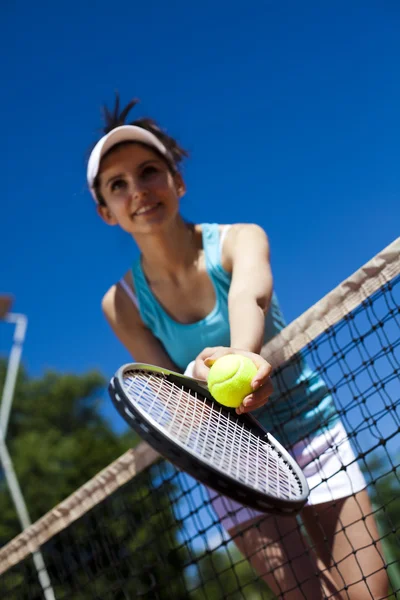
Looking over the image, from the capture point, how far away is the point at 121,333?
288 cm

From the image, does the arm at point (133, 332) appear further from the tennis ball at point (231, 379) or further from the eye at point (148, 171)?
the tennis ball at point (231, 379)

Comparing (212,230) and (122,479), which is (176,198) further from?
(122,479)

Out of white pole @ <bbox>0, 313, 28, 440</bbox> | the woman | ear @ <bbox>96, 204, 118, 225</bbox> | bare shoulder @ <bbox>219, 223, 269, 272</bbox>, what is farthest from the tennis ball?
white pole @ <bbox>0, 313, 28, 440</bbox>

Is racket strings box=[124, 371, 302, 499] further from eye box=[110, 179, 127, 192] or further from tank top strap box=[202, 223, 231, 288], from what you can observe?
eye box=[110, 179, 127, 192]

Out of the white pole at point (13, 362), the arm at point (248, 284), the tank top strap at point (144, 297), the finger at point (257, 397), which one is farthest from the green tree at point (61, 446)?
the finger at point (257, 397)

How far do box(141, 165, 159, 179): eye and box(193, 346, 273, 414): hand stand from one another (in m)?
0.92

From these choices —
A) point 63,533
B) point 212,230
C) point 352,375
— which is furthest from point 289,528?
point 63,533

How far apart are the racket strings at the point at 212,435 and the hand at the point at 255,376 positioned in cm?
7

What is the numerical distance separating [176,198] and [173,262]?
0.75ft

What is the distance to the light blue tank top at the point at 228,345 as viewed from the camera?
259 cm

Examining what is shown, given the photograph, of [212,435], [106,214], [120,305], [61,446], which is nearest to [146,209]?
[106,214]

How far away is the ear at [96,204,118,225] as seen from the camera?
111 inches

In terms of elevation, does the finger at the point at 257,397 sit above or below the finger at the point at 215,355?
below

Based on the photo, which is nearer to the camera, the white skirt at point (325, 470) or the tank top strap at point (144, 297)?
the white skirt at point (325, 470)
